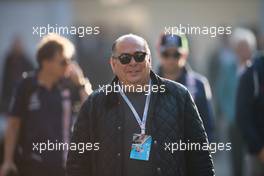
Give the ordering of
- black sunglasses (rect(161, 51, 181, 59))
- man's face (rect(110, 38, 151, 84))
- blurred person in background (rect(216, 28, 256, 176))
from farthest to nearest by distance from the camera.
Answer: blurred person in background (rect(216, 28, 256, 176)) < black sunglasses (rect(161, 51, 181, 59)) < man's face (rect(110, 38, 151, 84))

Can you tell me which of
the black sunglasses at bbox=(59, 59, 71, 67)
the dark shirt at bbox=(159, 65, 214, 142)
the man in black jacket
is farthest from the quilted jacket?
the black sunglasses at bbox=(59, 59, 71, 67)

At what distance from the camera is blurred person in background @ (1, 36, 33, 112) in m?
7.08

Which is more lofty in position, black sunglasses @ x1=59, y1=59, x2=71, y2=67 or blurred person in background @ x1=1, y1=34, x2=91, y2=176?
black sunglasses @ x1=59, y1=59, x2=71, y2=67

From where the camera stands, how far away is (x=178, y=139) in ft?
15.3

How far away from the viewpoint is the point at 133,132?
4.67 meters

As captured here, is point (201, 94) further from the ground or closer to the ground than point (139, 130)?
further from the ground

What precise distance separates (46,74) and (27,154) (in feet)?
1.69

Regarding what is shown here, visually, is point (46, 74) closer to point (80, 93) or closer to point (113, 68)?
point (80, 93)

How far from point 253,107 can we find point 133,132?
165 centimetres

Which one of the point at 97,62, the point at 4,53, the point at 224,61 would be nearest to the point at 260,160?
the point at 97,62

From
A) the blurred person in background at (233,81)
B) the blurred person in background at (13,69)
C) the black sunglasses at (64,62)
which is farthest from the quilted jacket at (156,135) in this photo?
the blurred person in background at (233,81)

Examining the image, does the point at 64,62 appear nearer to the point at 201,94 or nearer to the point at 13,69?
the point at 201,94

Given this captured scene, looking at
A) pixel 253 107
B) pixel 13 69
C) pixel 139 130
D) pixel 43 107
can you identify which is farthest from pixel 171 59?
pixel 13 69

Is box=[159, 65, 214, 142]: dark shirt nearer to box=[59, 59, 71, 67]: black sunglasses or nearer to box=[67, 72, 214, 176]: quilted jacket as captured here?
box=[59, 59, 71, 67]: black sunglasses
